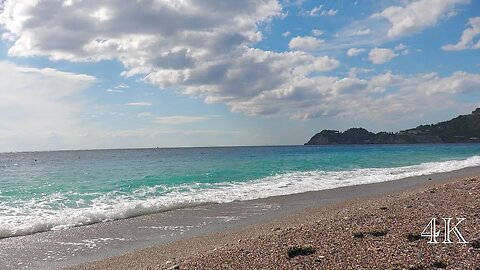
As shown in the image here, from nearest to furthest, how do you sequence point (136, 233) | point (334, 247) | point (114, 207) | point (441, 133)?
point (334, 247), point (136, 233), point (114, 207), point (441, 133)

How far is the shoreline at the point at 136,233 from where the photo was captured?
9555 mm

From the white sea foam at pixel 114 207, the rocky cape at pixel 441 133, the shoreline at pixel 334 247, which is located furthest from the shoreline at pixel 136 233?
the rocky cape at pixel 441 133

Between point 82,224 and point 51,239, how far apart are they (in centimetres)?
206

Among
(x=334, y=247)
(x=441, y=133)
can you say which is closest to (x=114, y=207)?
(x=334, y=247)

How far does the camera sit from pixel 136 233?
11.8 meters

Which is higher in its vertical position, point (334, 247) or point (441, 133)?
point (441, 133)

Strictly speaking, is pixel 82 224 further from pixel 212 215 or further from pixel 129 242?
pixel 212 215

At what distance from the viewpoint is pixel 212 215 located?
46.3 feet

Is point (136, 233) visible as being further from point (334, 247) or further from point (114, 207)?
point (334, 247)

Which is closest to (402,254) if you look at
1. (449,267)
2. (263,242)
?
(449,267)

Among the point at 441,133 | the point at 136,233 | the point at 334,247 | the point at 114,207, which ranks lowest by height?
the point at 136,233

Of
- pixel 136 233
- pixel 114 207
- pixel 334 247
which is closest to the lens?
pixel 334 247

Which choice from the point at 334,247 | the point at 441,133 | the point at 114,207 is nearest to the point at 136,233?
the point at 114,207

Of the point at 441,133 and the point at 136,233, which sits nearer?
the point at 136,233
